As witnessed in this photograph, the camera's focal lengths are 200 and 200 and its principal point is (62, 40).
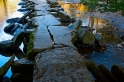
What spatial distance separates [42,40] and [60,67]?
1521mm

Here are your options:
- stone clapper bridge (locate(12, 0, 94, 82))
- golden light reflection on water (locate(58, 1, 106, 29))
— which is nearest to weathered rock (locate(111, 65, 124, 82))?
stone clapper bridge (locate(12, 0, 94, 82))

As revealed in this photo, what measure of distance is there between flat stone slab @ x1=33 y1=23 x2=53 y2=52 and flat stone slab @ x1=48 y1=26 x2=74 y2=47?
16 cm

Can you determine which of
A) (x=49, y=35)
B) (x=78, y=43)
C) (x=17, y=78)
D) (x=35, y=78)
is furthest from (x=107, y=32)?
(x=35, y=78)

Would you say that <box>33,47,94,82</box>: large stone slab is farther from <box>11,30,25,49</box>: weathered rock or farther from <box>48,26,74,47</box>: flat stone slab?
<box>11,30,25,49</box>: weathered rock

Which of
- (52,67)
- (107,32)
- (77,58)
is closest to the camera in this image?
(52,67)

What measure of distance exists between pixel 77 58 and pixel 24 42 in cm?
345

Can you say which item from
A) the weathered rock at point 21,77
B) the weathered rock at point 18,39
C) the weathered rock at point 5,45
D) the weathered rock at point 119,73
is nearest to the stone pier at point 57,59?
the weathered rock at point 21,77

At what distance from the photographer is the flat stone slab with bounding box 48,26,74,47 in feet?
15.3

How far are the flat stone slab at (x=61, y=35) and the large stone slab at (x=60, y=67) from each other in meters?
0.56

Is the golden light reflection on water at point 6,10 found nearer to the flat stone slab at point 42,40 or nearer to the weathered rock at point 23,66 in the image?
the flat stone slab at point 42,40

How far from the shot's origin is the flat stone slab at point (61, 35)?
4670mm

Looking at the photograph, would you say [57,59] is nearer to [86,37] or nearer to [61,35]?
[61,35]

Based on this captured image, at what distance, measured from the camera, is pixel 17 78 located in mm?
4238

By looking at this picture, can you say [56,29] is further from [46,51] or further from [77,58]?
[77,58]
